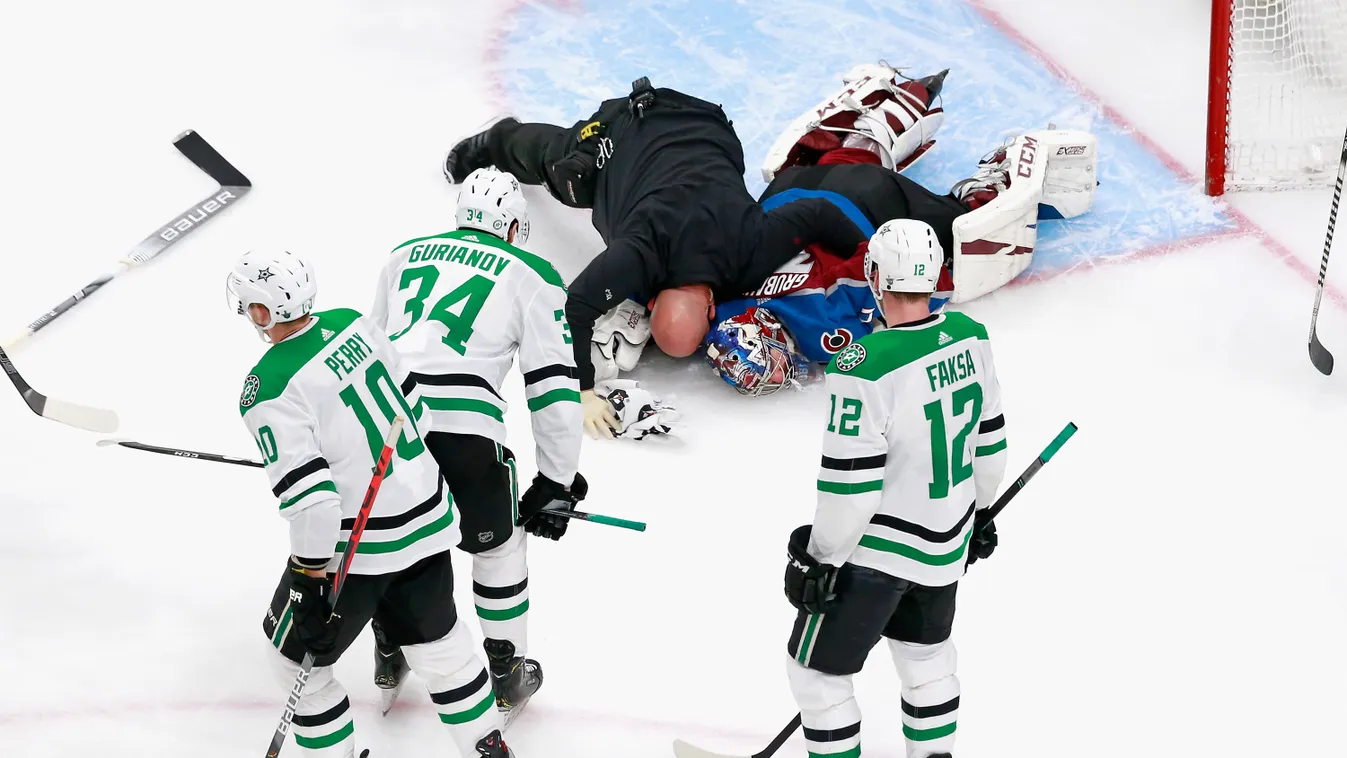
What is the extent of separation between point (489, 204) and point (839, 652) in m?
1.18

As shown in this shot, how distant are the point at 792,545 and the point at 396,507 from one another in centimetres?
74

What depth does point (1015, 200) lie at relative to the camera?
4398mm

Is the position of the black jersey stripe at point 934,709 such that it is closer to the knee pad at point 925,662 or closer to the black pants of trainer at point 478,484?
the knee pad at point 925,662

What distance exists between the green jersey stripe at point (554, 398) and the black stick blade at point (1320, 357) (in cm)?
224

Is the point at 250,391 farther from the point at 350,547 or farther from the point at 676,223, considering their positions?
the point at 676,223

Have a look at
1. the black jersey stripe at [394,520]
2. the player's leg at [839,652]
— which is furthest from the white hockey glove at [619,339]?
the player's leg at [839,652]

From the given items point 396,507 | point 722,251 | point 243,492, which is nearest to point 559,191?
point 722,251

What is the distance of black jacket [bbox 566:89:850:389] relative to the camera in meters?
3.98

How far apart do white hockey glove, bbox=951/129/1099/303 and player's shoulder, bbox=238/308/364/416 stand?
238 centimetres

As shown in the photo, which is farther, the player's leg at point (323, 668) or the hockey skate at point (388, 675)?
the hockey skate at point (388, 675)

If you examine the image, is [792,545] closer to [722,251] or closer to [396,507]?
[396,507]

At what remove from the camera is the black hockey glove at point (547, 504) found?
300 cm

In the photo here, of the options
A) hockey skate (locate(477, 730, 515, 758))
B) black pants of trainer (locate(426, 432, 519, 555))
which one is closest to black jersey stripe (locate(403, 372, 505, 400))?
black pants of trainer (locate(426, 432, 519, 555))

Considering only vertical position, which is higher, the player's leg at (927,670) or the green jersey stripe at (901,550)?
the green jersey stripe at (901,550)
